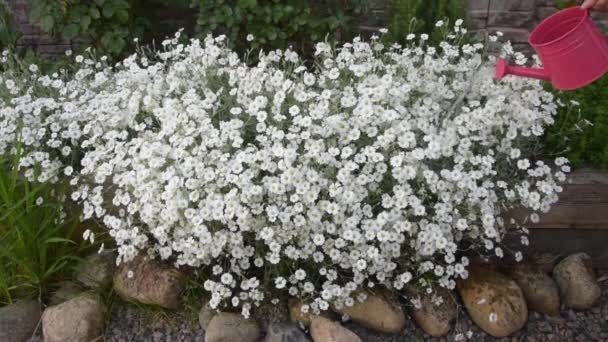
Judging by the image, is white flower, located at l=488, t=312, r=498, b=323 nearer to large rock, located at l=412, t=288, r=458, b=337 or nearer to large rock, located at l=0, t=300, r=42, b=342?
large rock, located at l=412, t=288, r=458, b=337

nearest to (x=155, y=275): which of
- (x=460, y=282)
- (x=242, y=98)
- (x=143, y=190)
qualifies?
(x=143, y=190)

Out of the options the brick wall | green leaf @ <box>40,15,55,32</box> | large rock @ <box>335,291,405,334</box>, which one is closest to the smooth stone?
large rock @ <box>335,291,405,334</box>

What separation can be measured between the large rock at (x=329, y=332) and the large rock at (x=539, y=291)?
0.78 m

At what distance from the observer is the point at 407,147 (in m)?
2.27

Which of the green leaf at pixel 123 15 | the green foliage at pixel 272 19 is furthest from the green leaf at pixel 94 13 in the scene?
the green foliage at pixel 272 19

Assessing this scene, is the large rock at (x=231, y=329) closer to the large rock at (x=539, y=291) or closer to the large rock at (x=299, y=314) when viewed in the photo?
the large rock at (x=299, y=314)

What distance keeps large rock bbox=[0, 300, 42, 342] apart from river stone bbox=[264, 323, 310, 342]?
3.16 feet

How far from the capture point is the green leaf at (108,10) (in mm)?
3254

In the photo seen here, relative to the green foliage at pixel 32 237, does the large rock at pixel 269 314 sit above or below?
below

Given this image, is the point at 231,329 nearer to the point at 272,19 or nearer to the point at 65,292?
the point at 65,292

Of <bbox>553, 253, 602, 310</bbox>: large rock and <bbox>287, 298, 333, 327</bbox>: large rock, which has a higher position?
<bbox>287, 298, 333, 327</bbox>: large rock

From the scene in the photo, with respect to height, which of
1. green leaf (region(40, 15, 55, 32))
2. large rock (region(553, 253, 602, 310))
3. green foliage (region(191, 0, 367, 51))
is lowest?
large rock (region(553, 253, 602, 310))

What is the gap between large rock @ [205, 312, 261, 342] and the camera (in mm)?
2361

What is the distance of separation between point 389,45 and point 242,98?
94 cm
